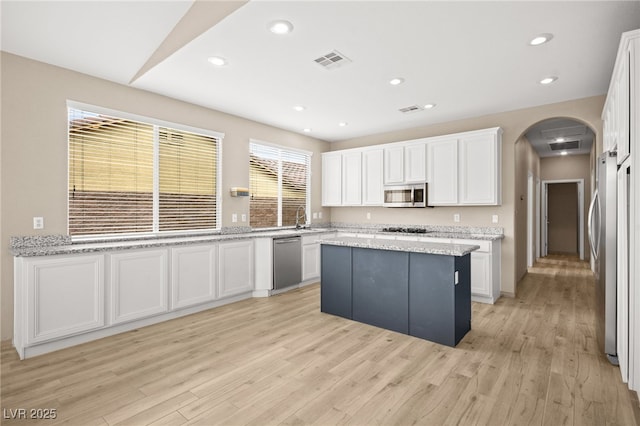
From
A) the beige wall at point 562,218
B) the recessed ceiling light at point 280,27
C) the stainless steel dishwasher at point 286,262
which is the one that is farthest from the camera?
the beige wall at point 562,218

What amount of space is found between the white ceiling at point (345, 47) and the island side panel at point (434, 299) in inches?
78.8

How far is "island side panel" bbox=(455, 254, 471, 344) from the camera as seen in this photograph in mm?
3180

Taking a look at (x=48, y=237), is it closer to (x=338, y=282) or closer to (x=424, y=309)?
(x=338, y=282)

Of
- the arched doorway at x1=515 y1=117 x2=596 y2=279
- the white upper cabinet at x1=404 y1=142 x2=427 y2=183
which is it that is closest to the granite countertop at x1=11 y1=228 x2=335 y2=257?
the white upper cabinet at x1=404 y1=142 x2=427 y2=183

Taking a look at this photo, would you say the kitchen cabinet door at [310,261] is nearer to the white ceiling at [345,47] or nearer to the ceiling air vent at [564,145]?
the white ceiling at [345,47]

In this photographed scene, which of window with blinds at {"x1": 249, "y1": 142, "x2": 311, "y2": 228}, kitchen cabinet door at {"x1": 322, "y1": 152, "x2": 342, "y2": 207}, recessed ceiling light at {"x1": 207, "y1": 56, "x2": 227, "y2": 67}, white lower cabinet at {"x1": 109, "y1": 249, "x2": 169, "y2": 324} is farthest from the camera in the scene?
kitchen cabinet door at {"x1": 322, "y1": 152, "x2": 342, "y2": 207}

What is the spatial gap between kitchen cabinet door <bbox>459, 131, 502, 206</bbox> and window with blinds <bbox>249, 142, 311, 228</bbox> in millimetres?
2967

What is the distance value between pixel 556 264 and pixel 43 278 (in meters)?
9.47

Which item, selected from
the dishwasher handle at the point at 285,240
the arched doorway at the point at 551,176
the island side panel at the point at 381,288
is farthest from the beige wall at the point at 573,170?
the dishwasher handle at the point at 285,240

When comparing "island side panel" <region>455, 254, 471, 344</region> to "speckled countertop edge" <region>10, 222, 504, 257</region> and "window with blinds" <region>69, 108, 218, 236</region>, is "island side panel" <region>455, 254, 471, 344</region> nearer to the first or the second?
"speckled countertop edge" <region>10, 222, 504, 257</region>

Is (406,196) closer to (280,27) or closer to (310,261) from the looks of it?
(310,261)

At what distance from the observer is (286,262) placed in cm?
512

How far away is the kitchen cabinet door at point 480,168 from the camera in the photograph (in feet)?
15.6

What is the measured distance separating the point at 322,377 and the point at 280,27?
111 inches
